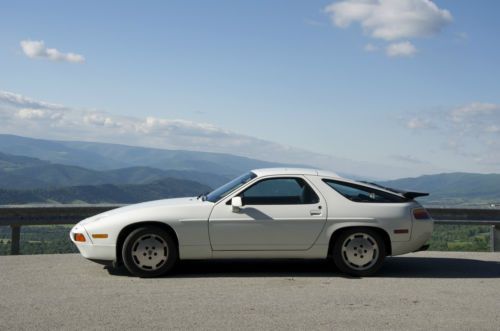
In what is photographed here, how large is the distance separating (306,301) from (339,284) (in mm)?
1081

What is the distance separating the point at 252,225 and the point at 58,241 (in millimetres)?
6028

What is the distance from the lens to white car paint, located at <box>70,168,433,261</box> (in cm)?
758

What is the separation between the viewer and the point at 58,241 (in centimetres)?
1212

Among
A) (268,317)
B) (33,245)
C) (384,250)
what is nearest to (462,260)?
(384,250)

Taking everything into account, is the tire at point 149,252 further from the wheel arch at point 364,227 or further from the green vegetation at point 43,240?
the green vegetation at point 43,240

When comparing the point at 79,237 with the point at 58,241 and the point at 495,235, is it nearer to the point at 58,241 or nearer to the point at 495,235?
the point at 58,241

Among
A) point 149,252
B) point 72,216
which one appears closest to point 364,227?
point 149,252

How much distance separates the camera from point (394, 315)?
18.8 feet

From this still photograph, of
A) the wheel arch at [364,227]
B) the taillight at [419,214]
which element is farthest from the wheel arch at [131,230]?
the taillight at [419,214]

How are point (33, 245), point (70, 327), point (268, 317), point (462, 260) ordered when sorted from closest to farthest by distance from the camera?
point (70, 327), point (268, 317), point (462, 260), point (33, 245)

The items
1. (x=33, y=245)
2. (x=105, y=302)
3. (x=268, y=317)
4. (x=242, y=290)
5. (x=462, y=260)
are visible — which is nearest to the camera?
(x=268, y=317)

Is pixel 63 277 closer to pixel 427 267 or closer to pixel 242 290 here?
pixel 242 290

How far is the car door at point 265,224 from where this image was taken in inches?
299

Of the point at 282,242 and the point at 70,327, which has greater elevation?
the point at 282,242
